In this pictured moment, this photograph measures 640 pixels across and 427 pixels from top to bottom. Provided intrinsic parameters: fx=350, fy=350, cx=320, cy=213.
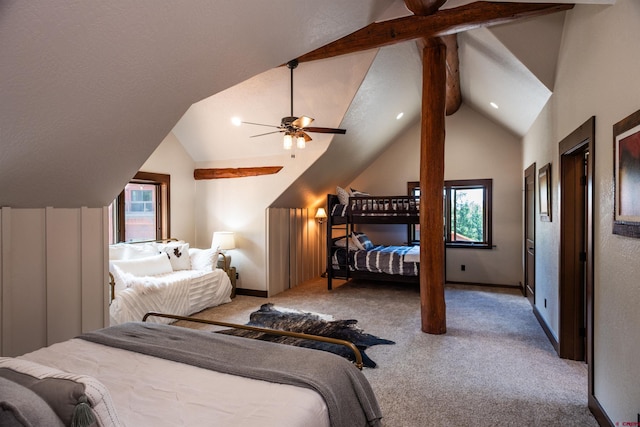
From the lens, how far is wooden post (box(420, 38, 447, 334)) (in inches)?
148

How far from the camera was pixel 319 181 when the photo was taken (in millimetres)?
5969

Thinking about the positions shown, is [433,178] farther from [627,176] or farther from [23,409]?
[23,409]

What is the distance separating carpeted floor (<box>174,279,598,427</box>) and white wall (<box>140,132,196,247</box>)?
155 cm

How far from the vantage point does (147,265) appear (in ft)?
14.2

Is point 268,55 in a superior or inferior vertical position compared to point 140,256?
superior

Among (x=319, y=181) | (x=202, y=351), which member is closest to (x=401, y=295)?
(x=319, y=181)

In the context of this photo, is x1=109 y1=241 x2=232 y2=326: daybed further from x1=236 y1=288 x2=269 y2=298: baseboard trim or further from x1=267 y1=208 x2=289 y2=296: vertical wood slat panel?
x1=267 y1=208 x2=289 y2=296: vertical wood slat panel

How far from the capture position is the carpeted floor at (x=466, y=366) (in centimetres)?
229

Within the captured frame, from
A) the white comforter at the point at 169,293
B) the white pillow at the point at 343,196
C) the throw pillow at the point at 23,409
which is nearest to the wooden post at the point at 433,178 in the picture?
the white pillow at the point at 343,196

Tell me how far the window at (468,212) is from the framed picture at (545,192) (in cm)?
238

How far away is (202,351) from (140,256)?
10.4 feet

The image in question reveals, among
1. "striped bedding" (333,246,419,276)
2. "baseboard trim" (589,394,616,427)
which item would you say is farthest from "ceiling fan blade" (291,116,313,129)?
"baseboard trim" (589,394,616,427)

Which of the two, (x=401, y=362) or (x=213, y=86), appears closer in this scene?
(x=213, y=86)

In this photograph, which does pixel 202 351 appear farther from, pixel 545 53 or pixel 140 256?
pixel 545 53
